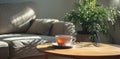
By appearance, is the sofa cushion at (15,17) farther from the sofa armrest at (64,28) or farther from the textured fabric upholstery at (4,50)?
the textured fabric upholstery at (4,50)

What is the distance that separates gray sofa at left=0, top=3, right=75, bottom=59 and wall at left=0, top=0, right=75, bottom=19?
0.30 m

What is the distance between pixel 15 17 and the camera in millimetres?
3201

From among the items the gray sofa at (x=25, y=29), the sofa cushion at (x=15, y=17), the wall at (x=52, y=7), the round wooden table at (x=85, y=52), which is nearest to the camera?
the round wooden table at (x=85, y=52)

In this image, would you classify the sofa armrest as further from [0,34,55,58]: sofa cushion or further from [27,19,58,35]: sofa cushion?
[0,34,55,58]: sofa cushion

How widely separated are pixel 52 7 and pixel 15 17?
30.2 inches

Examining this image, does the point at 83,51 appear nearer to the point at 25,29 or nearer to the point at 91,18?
the point at 91,18

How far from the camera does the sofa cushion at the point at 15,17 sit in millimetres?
3113

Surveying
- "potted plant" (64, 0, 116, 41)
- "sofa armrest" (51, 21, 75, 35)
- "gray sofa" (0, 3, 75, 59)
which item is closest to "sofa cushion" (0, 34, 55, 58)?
"gray sofa" (0, 3, 75, 59)

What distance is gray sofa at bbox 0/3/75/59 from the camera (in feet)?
8.64

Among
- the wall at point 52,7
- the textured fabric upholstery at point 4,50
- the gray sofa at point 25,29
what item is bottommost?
the textured fabric upholstery at point 4,50

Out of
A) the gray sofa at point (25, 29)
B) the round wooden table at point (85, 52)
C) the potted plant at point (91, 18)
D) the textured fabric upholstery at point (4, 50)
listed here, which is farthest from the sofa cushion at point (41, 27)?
the round wooden table at point (85, 52)

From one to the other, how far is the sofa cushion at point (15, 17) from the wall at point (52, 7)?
0.95 ft

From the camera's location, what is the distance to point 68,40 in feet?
6.84

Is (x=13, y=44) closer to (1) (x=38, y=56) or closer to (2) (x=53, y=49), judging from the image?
(1) (x=38, y=56)
